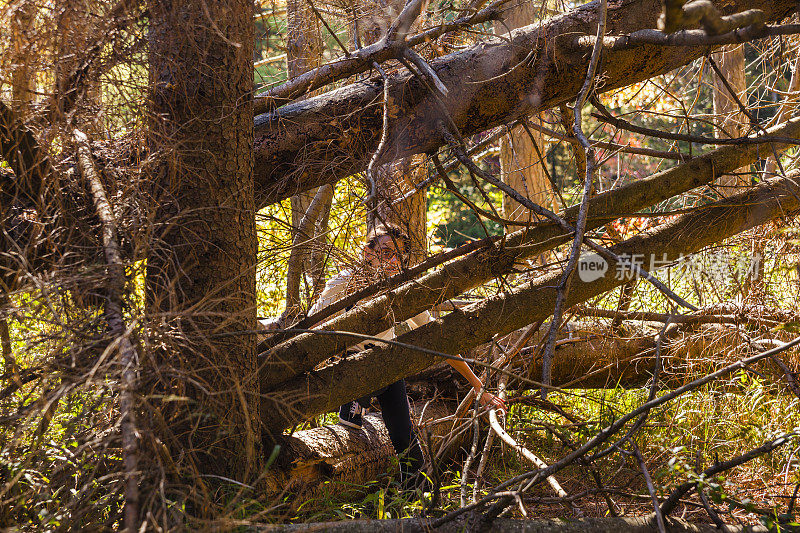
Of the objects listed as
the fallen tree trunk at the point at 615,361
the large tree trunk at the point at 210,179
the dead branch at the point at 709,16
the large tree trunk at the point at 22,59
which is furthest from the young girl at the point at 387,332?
the dead branch at the point at 709,16

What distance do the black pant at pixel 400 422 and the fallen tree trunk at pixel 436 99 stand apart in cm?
131

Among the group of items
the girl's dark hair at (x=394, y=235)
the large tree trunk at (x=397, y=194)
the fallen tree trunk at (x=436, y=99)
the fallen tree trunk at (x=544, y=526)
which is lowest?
the fallen tree trunk at (x=544, y=526)

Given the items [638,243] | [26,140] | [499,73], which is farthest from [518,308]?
[26,140]

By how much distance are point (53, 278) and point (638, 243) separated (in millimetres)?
2676

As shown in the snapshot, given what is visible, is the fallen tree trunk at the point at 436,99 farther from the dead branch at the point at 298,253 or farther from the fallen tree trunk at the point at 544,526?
the fallen tree trunk at the point at 544,526

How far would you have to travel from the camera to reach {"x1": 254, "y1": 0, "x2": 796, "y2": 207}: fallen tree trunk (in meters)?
2.76

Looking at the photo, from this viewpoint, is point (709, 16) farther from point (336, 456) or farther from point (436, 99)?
point (336, 456)

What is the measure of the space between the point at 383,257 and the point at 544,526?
1.69 m

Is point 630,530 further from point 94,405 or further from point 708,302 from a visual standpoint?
point 708,302

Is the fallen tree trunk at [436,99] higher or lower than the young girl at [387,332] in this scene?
higher

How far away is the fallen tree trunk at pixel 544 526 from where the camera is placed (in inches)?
76.6

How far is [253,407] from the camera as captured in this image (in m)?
2.36

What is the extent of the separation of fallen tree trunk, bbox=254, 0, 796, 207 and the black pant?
1306mm

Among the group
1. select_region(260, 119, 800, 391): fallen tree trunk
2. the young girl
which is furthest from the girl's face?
select_region(260, 119, 800, 391): fallen tree trunk
